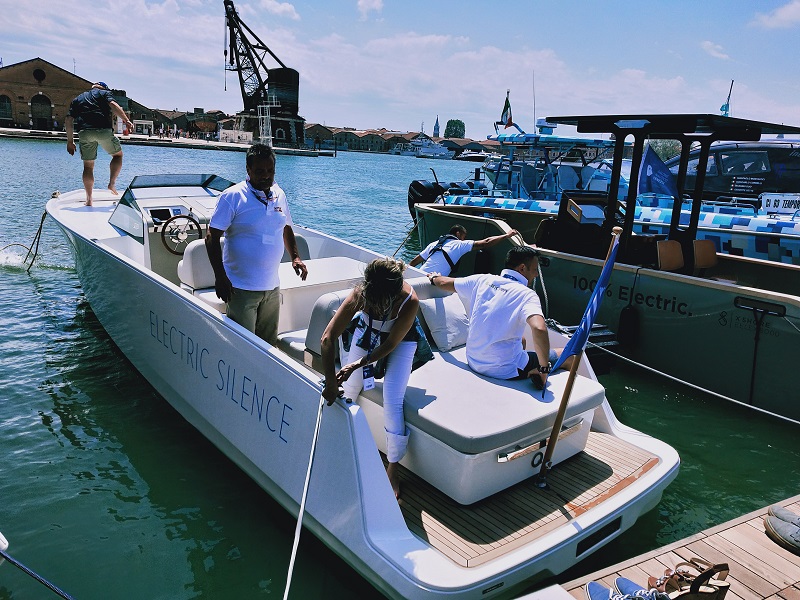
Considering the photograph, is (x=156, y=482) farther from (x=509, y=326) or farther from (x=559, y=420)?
(x=559, y=420)

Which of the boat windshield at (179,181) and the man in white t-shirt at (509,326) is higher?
the boat windshield at (179,181)

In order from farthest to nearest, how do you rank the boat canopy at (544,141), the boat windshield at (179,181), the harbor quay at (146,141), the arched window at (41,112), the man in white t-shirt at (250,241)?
the arched window at (41,112) → the harbor quay at (146,141) → the boat canopy at (544,141) → the boat windshield at (179,181) → the man in white t-shirt at (250,241)

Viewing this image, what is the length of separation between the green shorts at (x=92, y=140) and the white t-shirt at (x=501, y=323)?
610cm

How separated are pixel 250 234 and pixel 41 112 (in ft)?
268

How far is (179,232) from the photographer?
6246mm

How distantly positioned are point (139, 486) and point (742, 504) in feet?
15.1

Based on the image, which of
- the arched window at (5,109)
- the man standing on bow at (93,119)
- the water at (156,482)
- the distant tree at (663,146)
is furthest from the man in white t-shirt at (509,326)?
the arched window at (5,109)

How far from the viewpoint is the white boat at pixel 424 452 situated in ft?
9.63

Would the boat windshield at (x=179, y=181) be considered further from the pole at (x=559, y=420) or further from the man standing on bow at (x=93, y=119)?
the pole at (x=559, y=420)

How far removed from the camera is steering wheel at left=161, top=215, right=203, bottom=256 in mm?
6136

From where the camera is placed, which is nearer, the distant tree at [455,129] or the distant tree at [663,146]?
the distant tree at [663,146]

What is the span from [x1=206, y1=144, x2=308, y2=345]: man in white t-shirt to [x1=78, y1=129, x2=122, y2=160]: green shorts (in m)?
4.85

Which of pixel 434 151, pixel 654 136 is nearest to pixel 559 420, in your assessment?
pixel 654 136

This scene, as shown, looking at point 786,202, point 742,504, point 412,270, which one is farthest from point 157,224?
point 786,202
